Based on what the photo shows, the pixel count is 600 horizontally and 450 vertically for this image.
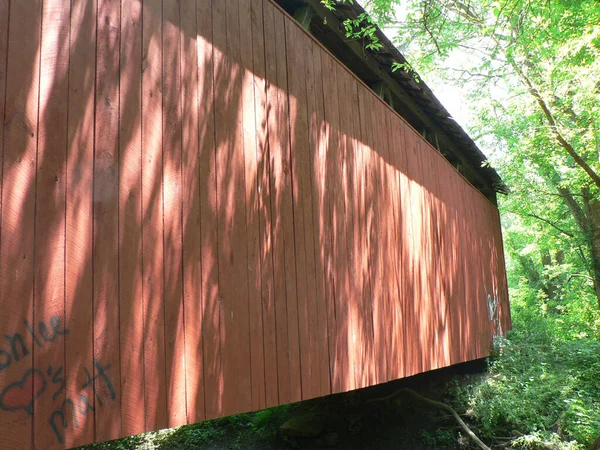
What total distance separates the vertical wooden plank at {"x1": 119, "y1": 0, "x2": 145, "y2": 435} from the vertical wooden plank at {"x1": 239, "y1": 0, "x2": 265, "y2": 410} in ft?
2.74

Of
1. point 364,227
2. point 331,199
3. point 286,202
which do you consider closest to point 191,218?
point 286,202

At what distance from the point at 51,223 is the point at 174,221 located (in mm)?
650

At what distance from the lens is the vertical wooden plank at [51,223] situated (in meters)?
1.81

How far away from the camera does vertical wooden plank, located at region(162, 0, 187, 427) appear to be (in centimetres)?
235

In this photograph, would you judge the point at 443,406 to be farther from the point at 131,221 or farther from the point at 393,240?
the point at 131,221

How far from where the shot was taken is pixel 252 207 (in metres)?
3.10

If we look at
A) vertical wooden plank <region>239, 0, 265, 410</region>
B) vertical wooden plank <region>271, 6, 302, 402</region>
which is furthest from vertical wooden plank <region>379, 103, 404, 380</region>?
vertical wooden plank <region>239, 0, 265, 410</region>

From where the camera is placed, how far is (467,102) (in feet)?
47.1

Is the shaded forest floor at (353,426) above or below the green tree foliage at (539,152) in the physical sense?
below

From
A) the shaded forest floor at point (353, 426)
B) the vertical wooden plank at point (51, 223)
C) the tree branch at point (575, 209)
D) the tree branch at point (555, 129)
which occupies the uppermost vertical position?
the tree branch at point (555, 129)

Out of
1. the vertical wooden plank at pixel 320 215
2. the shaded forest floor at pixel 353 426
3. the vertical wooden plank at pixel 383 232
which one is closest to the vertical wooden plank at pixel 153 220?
the vertical wooden plank at pixel 320 215

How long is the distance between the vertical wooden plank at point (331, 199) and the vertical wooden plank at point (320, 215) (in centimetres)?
3

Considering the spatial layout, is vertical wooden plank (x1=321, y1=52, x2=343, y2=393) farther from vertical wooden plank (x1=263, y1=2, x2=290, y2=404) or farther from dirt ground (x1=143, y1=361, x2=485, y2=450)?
dirt ground (x1=143, y1=361, x2=485, y2=450)

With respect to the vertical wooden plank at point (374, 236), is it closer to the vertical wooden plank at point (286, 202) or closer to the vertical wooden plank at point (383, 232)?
the vertical wooden plank at point (383, 232)
